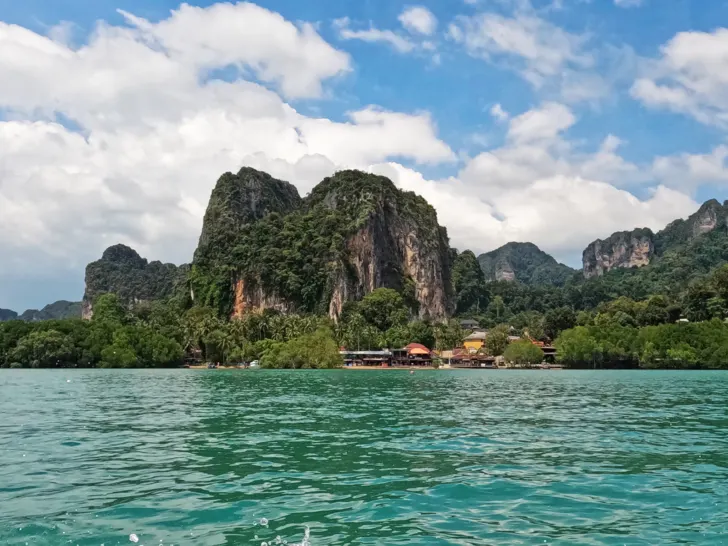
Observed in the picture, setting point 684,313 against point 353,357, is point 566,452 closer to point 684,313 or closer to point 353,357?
point 353,357

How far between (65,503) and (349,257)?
166 meters

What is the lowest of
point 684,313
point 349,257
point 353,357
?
point 353,357

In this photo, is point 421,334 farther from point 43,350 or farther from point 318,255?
point 43,350

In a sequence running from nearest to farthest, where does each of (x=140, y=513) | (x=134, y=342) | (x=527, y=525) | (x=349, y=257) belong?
(x=527, y=525), (x=140, y=513), (x=134, y=342), (x=349, y=257)

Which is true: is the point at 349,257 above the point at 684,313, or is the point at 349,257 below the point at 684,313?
above

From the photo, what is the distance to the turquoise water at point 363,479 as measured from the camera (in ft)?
31.3

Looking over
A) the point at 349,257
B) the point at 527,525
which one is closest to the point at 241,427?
the point at 527,525

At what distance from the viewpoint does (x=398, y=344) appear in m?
144

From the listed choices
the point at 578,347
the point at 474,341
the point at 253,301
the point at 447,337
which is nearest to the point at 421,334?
the point at 447,337

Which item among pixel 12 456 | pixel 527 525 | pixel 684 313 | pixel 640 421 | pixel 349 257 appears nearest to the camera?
pixel 527 525

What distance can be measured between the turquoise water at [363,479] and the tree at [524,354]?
323ft

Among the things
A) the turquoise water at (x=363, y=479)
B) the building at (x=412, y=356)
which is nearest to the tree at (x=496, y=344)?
the building at (x=412, y=356)

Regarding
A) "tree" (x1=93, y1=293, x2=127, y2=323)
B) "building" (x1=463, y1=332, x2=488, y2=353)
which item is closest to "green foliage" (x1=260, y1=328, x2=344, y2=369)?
"building" (x1=463, y1=332, x2=488, y2=353)

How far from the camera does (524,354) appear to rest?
404 feet
